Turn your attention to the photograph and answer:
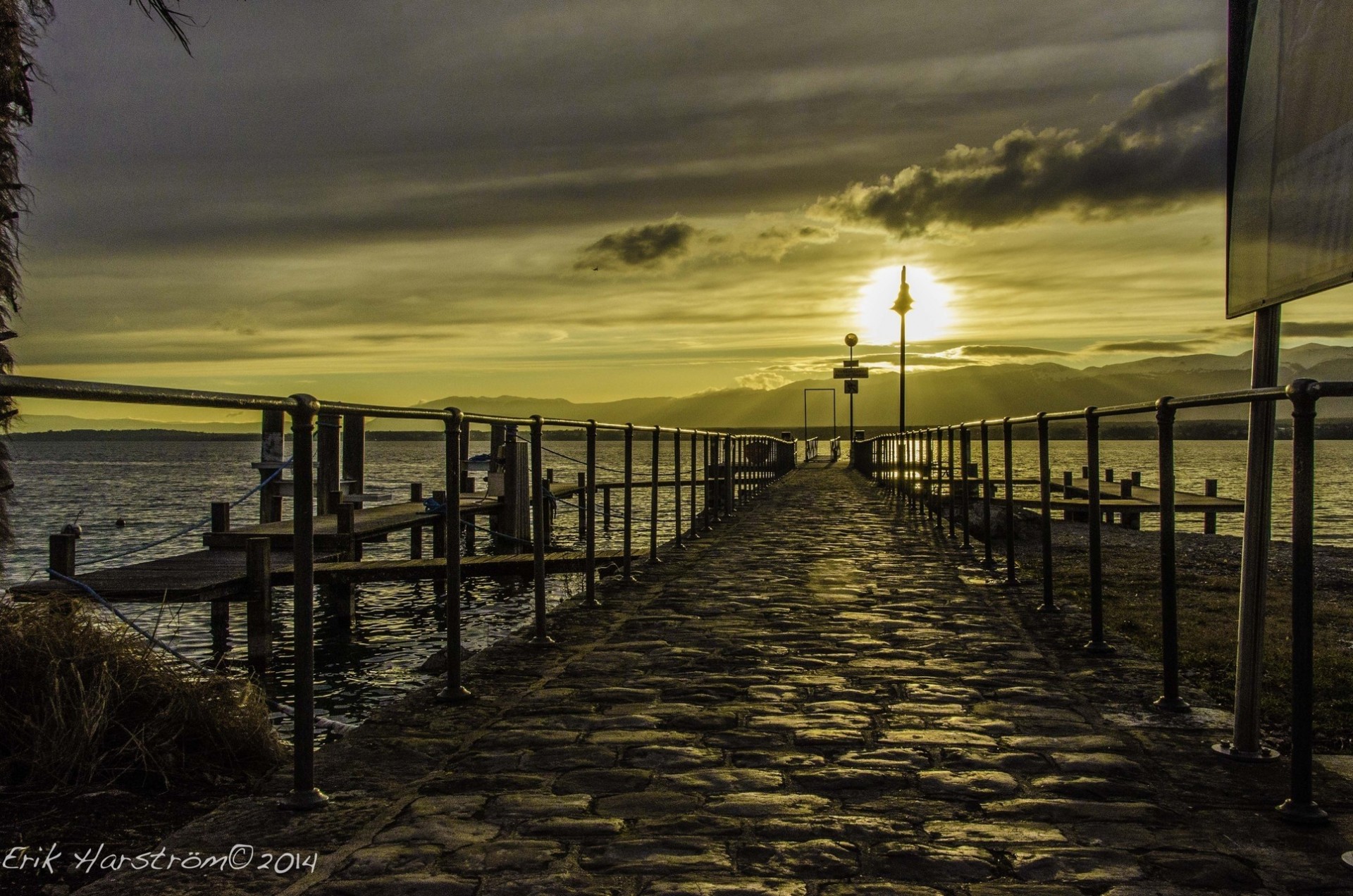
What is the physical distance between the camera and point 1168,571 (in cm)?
474

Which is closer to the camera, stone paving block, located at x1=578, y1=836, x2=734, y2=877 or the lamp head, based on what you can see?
stone paving block, located at x1=578, y1=836, x2=734, y2=877

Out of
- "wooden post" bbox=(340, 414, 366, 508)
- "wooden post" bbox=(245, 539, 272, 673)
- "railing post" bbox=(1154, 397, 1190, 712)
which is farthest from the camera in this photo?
"wooden post" bbox=(340, 414, 366, 508)

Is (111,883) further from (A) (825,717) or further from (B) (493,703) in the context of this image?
(A) (825,717)

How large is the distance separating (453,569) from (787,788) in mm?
2063

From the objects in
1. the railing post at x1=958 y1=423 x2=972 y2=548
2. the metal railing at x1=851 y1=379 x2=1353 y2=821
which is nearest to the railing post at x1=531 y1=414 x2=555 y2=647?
the metal railing at x1=851 y1=379 x2=1353 y2=821

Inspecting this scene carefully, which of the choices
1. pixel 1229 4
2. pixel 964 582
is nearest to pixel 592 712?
pixel 1229 4

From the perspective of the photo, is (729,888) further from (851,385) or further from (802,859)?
(851,385)

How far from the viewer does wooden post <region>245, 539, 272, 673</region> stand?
428 inches

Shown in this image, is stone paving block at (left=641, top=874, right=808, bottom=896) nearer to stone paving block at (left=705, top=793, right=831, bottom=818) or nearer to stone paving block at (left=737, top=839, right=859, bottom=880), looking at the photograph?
stone paving block at (left=737, top=839, right=859, bottom=880)

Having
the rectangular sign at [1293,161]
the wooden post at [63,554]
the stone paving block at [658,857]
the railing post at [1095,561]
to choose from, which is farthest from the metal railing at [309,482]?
the wooden post at [63,554]

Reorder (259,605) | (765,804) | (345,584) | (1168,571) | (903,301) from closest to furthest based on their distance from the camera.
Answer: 1. (765,804)
2. (1168,571)
3. (259,605)
4. (345,584)
5. (903,301)

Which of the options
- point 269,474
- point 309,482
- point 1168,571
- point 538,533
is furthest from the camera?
point 269,474

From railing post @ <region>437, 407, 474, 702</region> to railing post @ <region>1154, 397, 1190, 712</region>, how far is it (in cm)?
314

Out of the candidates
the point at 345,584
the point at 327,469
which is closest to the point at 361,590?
the point at 327,469
